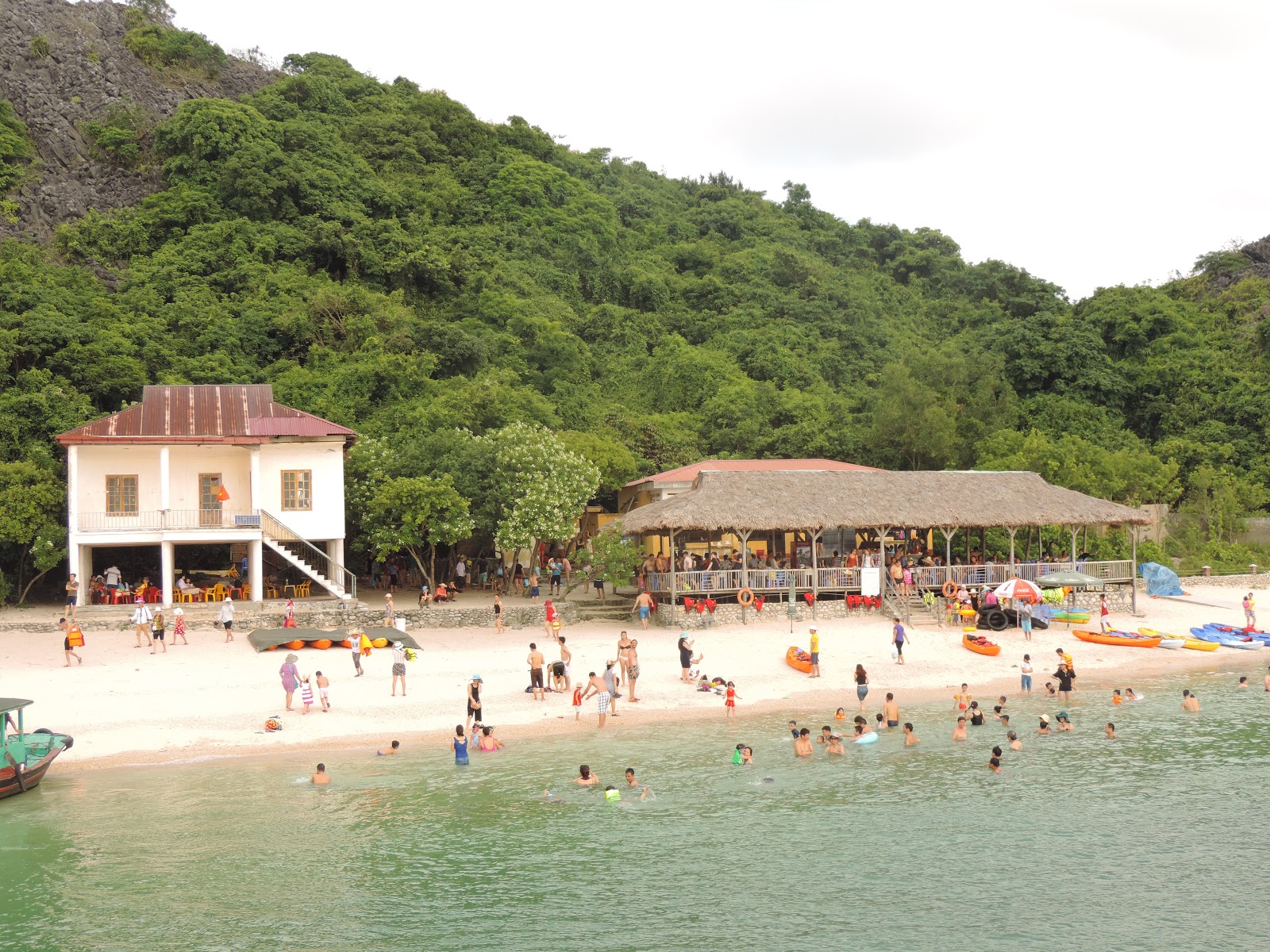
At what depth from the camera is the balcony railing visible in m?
30.9

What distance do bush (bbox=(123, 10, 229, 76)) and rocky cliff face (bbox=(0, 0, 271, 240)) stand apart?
34.2 inches

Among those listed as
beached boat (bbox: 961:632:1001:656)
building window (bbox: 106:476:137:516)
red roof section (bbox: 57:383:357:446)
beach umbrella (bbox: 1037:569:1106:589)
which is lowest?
beached boat (bbox: 961:632:1001:656)

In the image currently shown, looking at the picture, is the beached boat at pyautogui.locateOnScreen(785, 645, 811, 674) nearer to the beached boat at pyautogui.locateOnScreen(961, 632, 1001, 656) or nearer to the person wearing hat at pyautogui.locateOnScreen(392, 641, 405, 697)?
the beached boat at pyautogui.locateOnScreen(961, 632, 1001, 656)

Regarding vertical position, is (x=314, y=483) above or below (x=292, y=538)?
above

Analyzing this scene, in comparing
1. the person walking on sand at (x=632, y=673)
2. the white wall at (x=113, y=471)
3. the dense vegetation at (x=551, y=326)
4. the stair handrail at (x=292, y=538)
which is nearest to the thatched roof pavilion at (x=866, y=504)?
the dense vegetation at (x=551, y=326)

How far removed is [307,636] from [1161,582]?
26.7 metres

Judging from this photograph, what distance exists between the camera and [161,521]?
31188 mm

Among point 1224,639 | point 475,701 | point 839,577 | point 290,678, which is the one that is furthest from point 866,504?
point 290,678

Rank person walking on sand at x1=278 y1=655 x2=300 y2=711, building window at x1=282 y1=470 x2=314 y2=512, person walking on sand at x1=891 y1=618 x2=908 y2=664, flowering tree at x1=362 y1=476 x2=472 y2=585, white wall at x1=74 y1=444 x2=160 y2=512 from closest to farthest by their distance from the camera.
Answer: person walking on sand at x1=278 y1=655 x2=300 y2=711 → person walking on sand at x1=891 y1=618 x2=908 y2=664 → white wall at x1=74 y1=444 x2=160 y2=512 → flowering tree at x1=362 y1=476 x2=472 y2=585 → building window at x1=282 y1=470 x2=314 y2=512

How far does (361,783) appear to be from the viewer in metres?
18.3

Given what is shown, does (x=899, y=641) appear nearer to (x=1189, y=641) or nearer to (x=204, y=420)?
(x=1189, y=641)

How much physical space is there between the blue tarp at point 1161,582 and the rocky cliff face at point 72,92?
50.0m

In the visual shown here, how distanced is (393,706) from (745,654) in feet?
29.6

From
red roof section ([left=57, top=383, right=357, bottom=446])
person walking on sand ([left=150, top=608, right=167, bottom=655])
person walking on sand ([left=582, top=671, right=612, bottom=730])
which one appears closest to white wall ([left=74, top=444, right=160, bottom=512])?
red roof section ([left=57, top=383, right=357, bottom=446])
